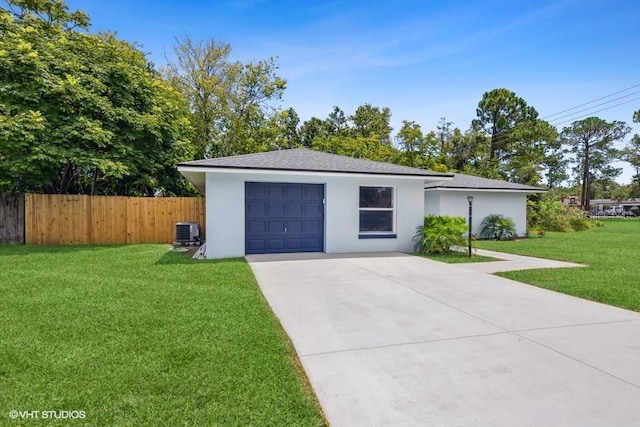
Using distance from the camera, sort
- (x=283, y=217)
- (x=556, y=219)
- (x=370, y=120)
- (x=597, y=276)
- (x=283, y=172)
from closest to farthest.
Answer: (x=597, y=276), (x=283, y=172), (x=283, y=217), (x=556, y=219), (x=370, y=120)

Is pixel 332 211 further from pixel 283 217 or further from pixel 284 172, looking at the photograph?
pixel 284 172

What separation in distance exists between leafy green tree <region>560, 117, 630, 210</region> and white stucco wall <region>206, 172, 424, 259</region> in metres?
42.6

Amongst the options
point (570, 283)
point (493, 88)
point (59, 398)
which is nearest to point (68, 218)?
point (59, 398)

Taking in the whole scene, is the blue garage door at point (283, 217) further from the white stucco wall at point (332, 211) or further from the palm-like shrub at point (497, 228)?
the palm-like shrub at point (497, 228)

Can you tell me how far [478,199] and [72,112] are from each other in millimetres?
17008

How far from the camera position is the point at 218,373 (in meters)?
3.07

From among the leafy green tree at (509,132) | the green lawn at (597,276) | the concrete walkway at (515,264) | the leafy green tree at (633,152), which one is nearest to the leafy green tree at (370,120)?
the leafy green tree at (509,132)

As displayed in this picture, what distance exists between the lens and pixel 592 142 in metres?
45.6

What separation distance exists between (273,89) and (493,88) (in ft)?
66.1

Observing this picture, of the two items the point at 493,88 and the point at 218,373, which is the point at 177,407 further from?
the point at 493,88

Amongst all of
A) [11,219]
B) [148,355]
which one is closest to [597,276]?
[148,355]

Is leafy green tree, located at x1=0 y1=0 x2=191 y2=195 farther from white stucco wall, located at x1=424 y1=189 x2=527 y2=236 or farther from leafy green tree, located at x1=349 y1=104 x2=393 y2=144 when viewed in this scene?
leafy green tree, located at x1=349 y1=104 x2=393 y2=144

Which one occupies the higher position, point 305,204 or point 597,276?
point 305,204

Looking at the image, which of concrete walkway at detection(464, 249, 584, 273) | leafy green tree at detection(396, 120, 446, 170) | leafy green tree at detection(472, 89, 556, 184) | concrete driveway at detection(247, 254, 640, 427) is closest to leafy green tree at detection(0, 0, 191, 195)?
concrete driveway at detection(247, 254, 640, 427)
